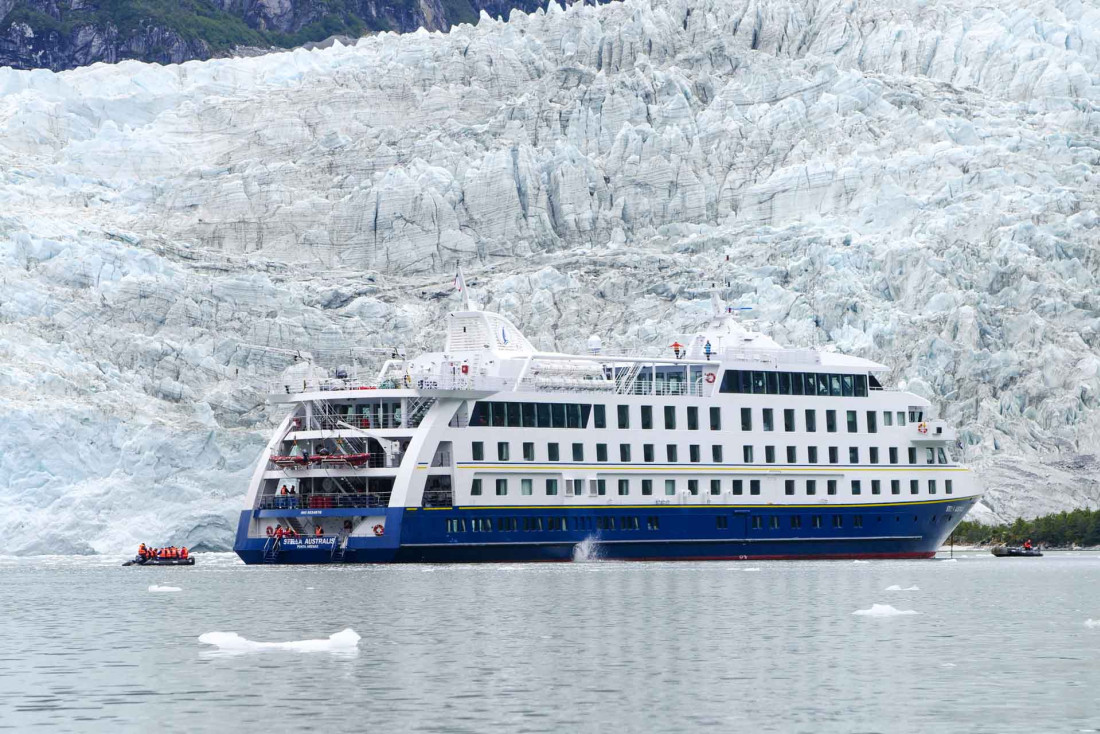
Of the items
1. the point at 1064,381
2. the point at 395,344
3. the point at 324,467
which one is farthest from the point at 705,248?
the point at 324,467

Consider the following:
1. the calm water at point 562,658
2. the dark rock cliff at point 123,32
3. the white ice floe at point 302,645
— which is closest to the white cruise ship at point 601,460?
the calm water at point 562,658

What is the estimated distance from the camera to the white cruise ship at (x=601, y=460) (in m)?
51.0

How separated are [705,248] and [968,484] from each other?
A: 1607 inches

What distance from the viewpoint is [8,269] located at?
→ 3536 inches

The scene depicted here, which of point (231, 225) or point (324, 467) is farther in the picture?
point (231, 225)

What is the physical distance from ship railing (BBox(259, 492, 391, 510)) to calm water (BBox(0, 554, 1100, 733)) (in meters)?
8.24

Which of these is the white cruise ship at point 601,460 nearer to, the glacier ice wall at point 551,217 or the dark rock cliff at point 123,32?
the glacier ice wall at point 551,217

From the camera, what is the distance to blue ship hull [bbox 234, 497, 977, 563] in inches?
1991

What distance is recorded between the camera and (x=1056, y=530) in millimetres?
75188

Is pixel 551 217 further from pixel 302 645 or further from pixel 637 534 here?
pixel 302 645

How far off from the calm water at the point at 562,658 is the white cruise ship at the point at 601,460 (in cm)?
854

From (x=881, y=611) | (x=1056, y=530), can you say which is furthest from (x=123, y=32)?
(x=881, y=611)

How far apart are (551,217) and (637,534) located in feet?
170

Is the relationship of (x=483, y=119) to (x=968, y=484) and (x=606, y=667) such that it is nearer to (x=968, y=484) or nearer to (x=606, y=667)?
(x=968, y=484)
